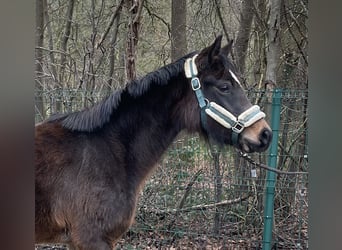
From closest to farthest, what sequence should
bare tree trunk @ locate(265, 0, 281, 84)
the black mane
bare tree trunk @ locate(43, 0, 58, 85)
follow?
the black mane → bare tree trunk @ locate(265, 0, 281, 84) → bare tree trunk @ locate(43, 0, 58, 85)

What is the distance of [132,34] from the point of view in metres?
4.16

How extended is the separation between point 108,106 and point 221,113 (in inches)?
23.7

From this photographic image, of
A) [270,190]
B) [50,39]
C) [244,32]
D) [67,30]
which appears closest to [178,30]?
[244,32]

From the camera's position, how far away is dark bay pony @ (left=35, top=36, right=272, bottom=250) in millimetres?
2242

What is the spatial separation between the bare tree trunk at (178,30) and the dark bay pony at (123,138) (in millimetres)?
2270

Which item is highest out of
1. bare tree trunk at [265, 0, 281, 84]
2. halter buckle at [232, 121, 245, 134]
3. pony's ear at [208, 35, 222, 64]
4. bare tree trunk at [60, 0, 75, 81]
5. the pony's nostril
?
bare tree trunk at [60, 0, 75, 81]

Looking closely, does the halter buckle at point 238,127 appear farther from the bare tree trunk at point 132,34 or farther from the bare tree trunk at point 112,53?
the bare tree trunk at point 112,53

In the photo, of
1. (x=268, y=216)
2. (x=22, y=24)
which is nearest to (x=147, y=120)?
(x=268, y=216)

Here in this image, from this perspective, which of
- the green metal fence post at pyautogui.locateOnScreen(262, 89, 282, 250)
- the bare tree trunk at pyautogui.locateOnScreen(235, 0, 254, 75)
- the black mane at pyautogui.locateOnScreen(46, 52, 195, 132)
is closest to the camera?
→ the black mane at pyautogui.locateOnScreen(46, 52, 195, 132)

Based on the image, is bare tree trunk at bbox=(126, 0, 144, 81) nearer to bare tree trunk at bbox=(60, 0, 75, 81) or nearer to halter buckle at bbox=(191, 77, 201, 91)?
bare tree trunk at bbox=(60, 0, 75, 81)

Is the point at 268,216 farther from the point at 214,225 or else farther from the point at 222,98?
the point at 222,98

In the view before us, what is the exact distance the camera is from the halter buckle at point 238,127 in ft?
7.66

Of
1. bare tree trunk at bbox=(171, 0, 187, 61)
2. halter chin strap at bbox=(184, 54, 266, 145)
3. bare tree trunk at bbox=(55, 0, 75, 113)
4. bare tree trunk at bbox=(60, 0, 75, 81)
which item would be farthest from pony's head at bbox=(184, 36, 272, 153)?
bare tree trunk at bbox=(60, 0, 75, 81)

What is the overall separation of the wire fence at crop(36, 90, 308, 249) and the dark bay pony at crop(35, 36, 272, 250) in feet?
3.36
